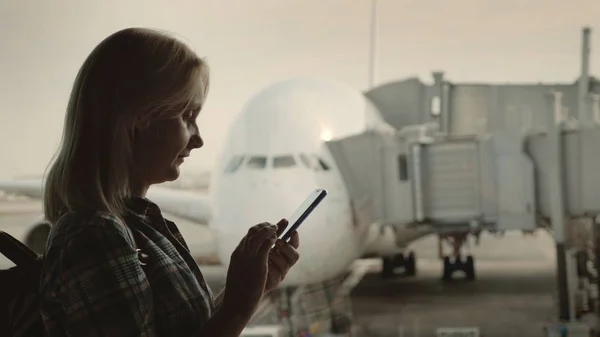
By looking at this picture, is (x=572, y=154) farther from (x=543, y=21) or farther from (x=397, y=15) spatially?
(x=397, y=15)

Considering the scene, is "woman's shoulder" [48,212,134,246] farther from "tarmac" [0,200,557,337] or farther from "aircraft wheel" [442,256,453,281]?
"aircraft wheel" [442,256,453,281]

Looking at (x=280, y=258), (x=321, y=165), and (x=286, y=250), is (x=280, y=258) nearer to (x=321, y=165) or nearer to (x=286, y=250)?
(x=286, y=250)

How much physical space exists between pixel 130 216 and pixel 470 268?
353 cm

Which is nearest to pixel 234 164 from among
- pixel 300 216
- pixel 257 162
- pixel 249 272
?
pixel 257 162

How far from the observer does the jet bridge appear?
2656 mm

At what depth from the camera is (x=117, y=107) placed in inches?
24.8

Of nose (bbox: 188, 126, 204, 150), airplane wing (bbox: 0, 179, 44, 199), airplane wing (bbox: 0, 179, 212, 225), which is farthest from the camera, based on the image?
airplane wing (bbox: 0, 179, 212, 225)

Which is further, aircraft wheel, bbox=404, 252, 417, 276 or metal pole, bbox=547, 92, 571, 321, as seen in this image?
aircraft wheel, bbox=404, 252, 417, 276

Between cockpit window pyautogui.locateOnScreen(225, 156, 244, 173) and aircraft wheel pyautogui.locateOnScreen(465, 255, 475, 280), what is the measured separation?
1556 mm

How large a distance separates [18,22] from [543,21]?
1.65 metres

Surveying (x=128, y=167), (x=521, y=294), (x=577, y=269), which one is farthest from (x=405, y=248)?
(x=128, y=167)

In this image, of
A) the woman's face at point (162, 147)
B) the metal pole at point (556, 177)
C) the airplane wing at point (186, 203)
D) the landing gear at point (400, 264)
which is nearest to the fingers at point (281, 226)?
the woman's face at point (162, 147)

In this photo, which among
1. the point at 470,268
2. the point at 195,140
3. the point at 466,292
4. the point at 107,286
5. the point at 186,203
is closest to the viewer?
the point at 107,286

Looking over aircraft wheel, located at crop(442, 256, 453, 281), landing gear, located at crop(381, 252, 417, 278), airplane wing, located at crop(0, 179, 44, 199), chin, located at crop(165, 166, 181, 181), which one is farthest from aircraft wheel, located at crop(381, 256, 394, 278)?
chin, located at crop(165, 166, 181, 181)
